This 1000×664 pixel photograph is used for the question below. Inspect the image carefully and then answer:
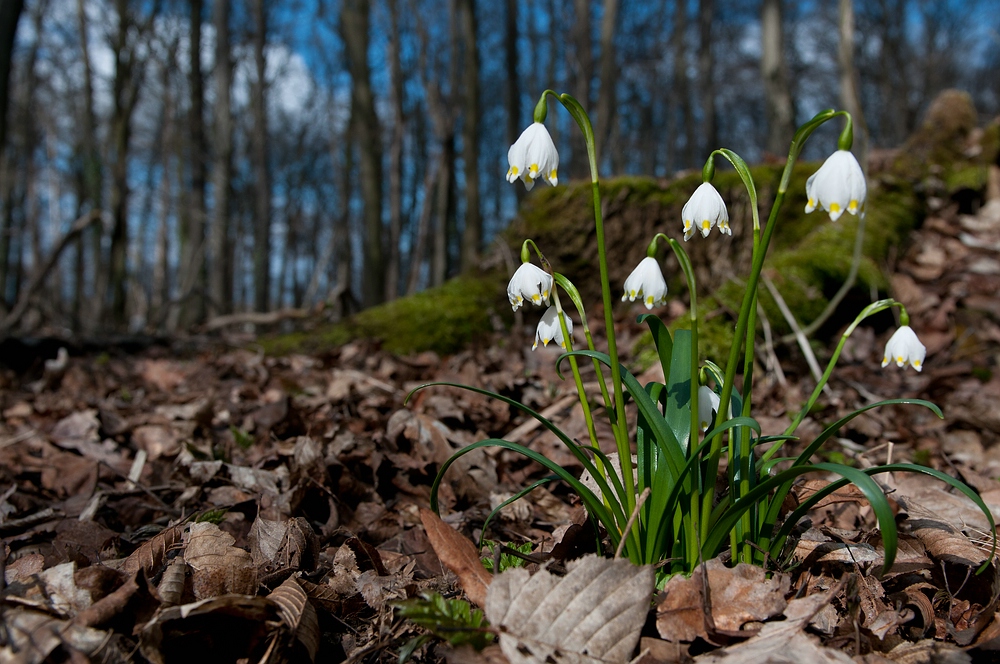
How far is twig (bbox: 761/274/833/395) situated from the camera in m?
2.77

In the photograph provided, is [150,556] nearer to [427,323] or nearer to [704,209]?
[704,209]

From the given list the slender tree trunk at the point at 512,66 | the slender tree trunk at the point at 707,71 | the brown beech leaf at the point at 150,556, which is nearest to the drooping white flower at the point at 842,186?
the brown beech leaf at the point at 150,556

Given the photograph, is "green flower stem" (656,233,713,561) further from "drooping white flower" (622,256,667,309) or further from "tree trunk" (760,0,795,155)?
"tree trunk" (760,0,795,155)

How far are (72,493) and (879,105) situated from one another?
24.9 metres

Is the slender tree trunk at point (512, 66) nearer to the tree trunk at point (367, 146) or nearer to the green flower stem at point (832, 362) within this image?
the tree trunk at point (367, 146)

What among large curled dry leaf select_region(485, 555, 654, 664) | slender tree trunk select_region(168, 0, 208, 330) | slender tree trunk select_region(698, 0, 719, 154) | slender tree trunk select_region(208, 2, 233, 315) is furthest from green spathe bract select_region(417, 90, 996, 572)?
slender tree trunk select_region(698, 0, 719, 154)

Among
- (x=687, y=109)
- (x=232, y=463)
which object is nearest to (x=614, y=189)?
(x=232, y=463)

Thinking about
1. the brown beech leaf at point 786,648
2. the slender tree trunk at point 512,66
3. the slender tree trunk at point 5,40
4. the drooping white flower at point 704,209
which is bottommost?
the brown beech leaf at point 786,648

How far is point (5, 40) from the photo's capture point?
203 inches

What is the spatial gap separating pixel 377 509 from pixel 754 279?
1.36m

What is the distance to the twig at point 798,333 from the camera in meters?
2.77

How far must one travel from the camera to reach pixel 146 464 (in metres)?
2.41

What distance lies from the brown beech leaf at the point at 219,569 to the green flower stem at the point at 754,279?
95cm

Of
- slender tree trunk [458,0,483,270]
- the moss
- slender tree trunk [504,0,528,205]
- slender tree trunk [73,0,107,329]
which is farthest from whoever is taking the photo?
slender tree trunk [73,0,107,329]
